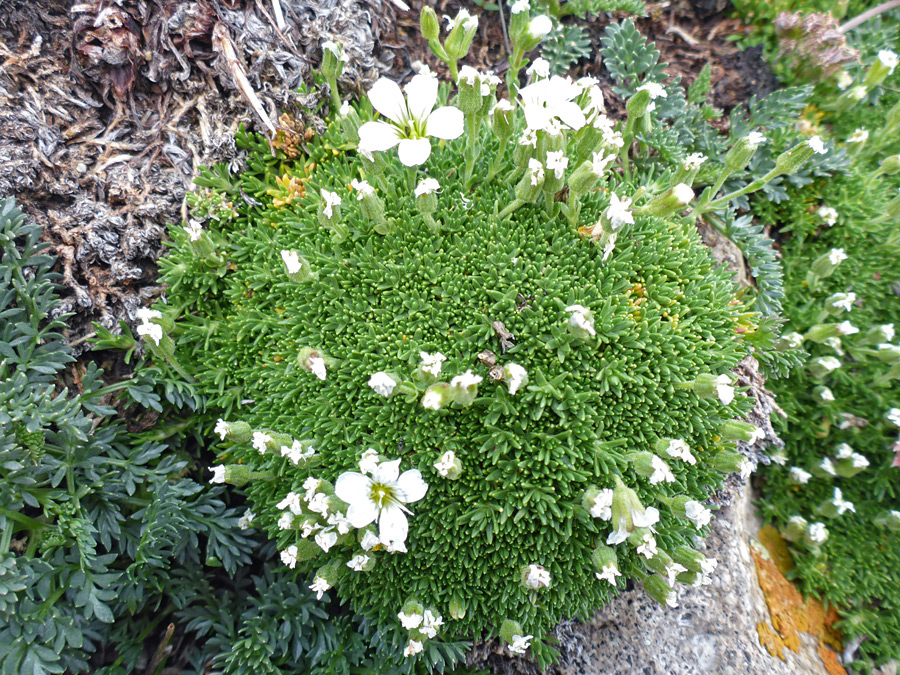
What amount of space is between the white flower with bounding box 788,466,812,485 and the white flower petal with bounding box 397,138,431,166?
320 centimetres

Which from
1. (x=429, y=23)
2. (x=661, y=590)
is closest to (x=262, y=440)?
(x=661, y=590)

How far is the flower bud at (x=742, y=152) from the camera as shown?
298cm

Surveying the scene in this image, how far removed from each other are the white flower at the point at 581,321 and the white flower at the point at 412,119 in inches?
39.3

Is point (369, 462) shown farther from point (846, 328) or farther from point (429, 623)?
point (846, 328)

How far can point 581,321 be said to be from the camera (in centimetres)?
253

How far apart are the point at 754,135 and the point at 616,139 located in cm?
71

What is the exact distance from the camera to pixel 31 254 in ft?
9.69

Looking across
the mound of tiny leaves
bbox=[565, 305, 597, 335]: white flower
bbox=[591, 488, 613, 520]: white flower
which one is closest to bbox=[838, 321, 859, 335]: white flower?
the mound of tiny leaves

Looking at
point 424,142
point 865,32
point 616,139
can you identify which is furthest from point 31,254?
point 865,32

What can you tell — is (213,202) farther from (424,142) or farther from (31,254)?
(424,142)

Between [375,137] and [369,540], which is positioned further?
[375,137]

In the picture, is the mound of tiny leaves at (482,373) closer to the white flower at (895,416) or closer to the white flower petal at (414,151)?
the white flower petal at (414,151)

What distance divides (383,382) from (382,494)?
1.62 ft

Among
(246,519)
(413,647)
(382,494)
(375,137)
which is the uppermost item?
(375,137)
